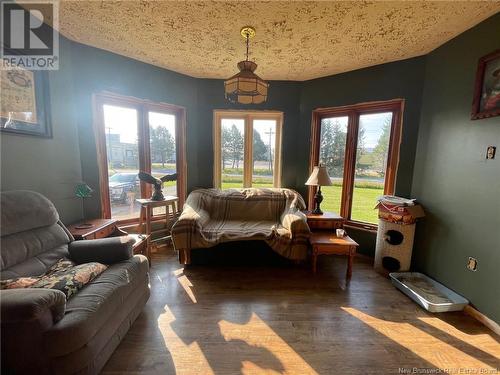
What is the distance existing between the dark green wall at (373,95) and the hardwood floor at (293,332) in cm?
125

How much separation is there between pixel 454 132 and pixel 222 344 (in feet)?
9.26

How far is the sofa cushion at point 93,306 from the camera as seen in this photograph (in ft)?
3.66

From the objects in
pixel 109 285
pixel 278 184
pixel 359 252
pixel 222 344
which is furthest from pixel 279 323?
pixel 278 184

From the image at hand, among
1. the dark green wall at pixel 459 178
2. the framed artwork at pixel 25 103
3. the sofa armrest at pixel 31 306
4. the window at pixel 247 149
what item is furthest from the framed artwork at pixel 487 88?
the framed artwork at pixel 25 103

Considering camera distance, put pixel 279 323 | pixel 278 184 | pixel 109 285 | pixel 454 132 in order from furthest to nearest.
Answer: pixel 278 184, pixel 454 132, pixel 279 323, pixel 109 285

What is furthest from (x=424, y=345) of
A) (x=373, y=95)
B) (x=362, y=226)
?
(x=373, y=95)

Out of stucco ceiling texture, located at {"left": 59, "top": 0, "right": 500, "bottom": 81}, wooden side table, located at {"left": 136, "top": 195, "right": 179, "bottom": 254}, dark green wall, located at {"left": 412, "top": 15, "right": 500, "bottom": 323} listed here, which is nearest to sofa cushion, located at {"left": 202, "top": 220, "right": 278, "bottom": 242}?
wooden side table, located at {"left": 136, "top": 195, "right": 179, "bottom": 254}

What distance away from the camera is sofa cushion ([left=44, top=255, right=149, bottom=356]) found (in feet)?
3.66

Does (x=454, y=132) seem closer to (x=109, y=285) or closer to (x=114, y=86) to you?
(x=109, y=285)

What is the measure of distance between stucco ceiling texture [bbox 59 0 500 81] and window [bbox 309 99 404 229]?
65 cm

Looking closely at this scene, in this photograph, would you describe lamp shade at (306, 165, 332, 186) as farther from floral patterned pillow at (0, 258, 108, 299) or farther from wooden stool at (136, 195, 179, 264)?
floral patterned pillow at (0, 258, 108, 299)

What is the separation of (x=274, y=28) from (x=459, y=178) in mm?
2229

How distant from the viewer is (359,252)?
10.4ft

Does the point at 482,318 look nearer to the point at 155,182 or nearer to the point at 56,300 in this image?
the point at 56,300
